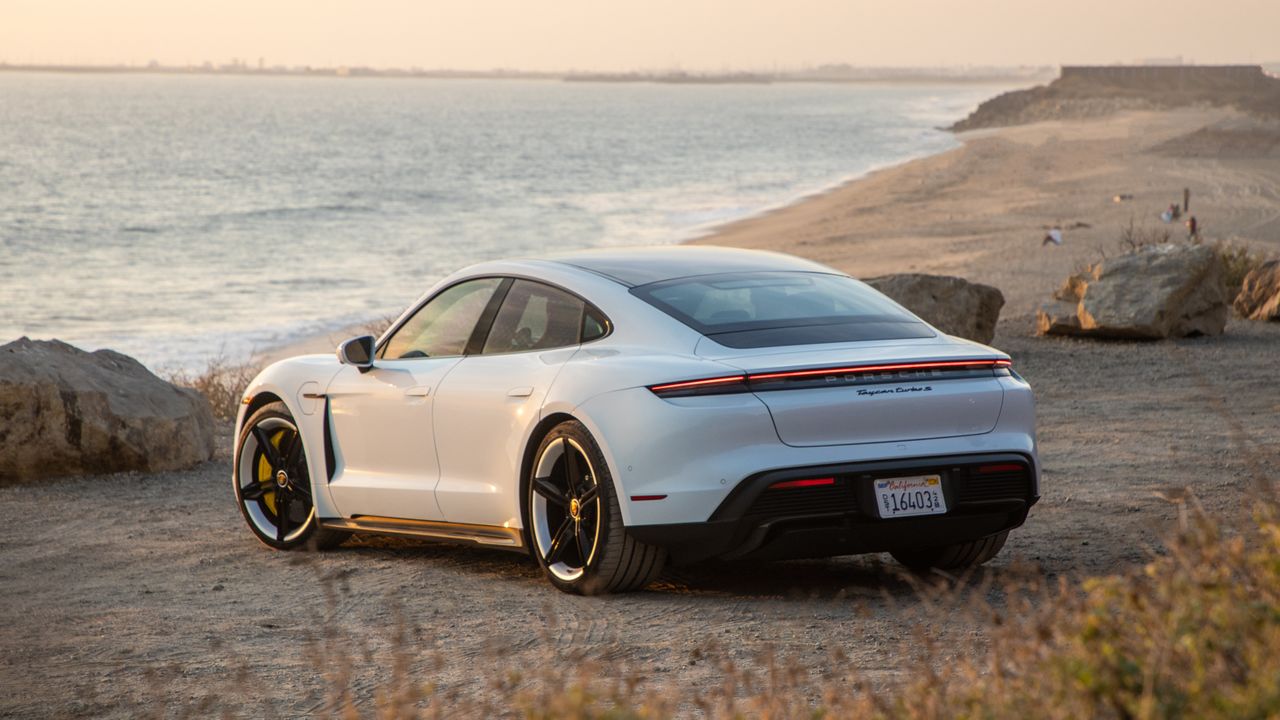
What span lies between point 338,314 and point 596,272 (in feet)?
66.3

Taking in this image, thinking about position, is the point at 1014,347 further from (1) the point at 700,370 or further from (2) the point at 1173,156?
(2) the point at 1173,156

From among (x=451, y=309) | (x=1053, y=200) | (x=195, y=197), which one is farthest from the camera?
(x=195, y=197)

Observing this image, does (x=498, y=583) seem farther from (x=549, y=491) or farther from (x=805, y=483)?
(x=805, y=483)

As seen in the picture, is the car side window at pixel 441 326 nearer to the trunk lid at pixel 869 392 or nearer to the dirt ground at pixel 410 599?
the dirt ground at pixel 410 599

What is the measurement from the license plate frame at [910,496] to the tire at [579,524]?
0.91m

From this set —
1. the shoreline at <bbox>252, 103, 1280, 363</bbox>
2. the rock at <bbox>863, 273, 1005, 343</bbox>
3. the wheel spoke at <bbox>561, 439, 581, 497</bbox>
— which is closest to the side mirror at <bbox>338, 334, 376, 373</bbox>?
the wheel spoke at <bbox>561, 439, 581, 497</bbox>

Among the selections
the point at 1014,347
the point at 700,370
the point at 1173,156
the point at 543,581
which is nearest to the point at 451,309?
the point at 543,581

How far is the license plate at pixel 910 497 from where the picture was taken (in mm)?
6051

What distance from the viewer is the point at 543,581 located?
7.07 metres

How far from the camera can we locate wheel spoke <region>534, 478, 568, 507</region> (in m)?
6.50

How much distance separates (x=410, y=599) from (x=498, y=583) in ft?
1.52

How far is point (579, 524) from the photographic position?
255 inches

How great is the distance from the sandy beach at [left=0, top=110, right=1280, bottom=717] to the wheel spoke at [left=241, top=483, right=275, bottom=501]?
0.89 feet

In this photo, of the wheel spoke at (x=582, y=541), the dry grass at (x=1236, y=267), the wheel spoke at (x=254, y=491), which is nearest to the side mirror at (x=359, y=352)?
the wheel spoke at (x=254, y=491)
